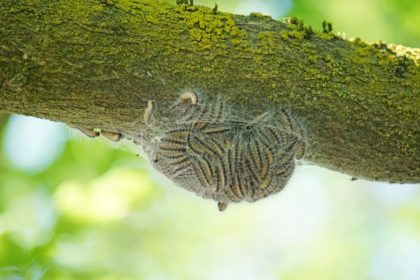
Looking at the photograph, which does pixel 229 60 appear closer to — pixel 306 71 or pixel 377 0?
pixel 306 71

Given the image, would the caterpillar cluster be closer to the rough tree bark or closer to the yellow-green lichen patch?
the rough tree bark

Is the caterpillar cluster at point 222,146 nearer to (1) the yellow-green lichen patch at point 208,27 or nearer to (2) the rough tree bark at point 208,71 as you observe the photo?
(2) the rough tree bark at point 208,71

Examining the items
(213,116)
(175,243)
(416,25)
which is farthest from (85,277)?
(175,243)

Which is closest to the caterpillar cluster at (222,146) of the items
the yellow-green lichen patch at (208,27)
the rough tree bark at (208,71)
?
the rough tree bark at (208,71)

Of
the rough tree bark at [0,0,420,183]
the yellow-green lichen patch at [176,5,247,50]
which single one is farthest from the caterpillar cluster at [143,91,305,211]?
the yellow-green lichen patch at [176,5,247,50]

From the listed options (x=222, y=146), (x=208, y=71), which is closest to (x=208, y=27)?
(x=208, y=71)
